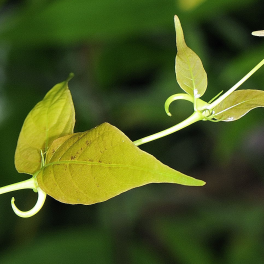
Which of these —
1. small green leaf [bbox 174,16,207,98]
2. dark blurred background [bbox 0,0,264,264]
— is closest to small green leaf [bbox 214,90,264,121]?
small green leaf [bbox 174,16,207,98]

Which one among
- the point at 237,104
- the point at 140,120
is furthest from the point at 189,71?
the point at 140,120

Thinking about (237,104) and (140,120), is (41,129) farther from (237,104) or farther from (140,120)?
(140,120)

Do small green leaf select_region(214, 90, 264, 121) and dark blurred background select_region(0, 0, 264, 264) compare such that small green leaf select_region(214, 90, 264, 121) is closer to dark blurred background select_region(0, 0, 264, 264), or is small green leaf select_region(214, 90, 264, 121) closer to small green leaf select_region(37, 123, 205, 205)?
small green leaf select_region(37, 123, 205, 205)

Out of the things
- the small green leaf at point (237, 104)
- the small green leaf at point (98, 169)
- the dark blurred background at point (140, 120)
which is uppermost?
the small green leaf at point (237, 104)

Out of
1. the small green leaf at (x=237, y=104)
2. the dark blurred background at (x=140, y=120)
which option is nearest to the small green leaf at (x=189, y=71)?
the small green leaf at (x=237, y=104)

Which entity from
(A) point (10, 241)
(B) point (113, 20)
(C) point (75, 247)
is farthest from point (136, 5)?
(A) point (10, 241)

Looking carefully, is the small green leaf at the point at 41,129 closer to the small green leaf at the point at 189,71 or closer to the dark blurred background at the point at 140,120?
the small green leaf at the point at 189,71

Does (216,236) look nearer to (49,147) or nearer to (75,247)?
(75,247)

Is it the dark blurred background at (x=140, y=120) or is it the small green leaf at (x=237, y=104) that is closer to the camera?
the small green leaf at (x=237, y=104)

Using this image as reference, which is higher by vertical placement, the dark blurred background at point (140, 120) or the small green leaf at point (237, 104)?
the small green leaf at point (237, 104)
